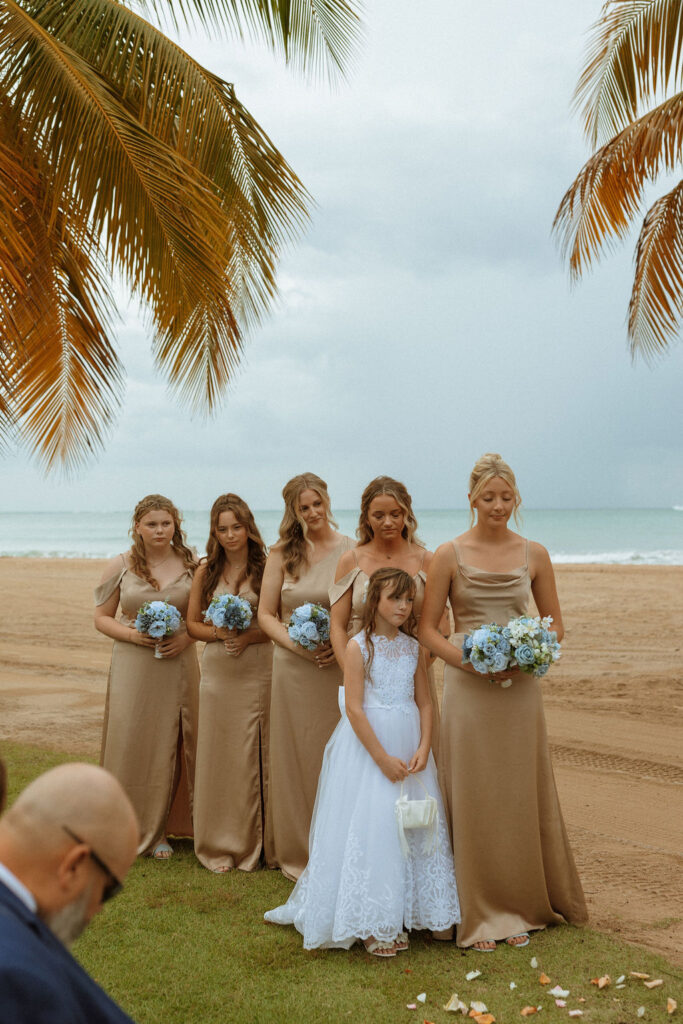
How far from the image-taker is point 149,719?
Result: 6.43 meters

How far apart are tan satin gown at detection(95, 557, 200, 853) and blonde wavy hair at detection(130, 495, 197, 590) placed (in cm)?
7

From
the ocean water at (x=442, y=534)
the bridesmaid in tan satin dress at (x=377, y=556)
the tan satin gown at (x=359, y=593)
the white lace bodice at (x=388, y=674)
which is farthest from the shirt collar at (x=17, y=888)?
the ocean water at (x=442, y=534)

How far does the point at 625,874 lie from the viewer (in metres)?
5.84

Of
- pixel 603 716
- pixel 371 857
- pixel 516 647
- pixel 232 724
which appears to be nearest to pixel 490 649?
pixel 516 647

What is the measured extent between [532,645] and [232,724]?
97.7 inches

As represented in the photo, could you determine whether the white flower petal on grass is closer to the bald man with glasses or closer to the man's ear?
the bald man with glasses

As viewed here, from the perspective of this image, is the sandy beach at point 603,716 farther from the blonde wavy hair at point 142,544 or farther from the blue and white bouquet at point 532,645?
the blonde wavy hair at point 142,544

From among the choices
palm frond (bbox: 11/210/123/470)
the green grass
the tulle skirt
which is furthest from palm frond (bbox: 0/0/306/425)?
the green grass

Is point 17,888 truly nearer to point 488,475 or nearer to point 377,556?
point 488,475

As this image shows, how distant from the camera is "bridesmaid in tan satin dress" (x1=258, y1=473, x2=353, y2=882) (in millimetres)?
5887

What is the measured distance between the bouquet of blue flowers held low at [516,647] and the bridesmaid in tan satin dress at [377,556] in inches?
25.0

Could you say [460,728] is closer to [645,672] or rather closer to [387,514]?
[387,514]

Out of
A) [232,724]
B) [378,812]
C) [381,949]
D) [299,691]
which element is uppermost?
[299,691]

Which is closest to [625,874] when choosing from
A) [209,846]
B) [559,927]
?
Result: [559,927]
